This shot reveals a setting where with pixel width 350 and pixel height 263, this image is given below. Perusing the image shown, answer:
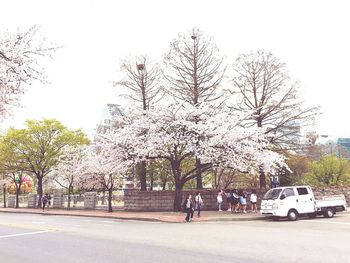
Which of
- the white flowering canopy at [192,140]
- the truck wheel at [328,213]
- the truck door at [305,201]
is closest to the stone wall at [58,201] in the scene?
the white flowering canopy at [192,140]

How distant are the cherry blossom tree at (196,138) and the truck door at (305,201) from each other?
12.1 ft

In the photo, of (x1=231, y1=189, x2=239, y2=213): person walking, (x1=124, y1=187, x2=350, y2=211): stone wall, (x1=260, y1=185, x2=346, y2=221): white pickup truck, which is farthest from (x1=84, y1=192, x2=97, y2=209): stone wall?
(x1=260, y1=185, x2=346, y2=221): white pickup truck

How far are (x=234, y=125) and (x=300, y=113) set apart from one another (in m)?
5.89

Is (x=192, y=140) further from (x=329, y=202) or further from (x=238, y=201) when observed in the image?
(x=329, y=202)

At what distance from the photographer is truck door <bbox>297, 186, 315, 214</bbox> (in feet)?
73.4

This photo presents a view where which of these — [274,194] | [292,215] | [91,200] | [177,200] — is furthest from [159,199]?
[292,215]

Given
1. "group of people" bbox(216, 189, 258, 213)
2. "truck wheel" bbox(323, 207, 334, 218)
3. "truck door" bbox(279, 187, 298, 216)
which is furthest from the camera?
"group of people" bbox(216, 189, 258, 213)

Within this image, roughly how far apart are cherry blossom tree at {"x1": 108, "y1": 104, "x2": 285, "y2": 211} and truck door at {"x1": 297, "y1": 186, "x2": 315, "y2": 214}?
3.67 meters

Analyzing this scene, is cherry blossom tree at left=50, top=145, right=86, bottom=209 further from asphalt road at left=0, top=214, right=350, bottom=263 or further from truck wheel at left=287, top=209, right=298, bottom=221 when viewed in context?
asphalt road at left=0, top=214, right=350, bottom=263

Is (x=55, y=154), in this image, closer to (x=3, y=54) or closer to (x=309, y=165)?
(x=309, y=165)

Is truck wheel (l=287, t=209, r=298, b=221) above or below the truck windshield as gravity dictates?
below

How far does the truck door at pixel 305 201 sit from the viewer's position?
2236cm

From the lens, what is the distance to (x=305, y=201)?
73.9 feet

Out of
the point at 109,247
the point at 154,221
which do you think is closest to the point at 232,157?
the point at 154,221
